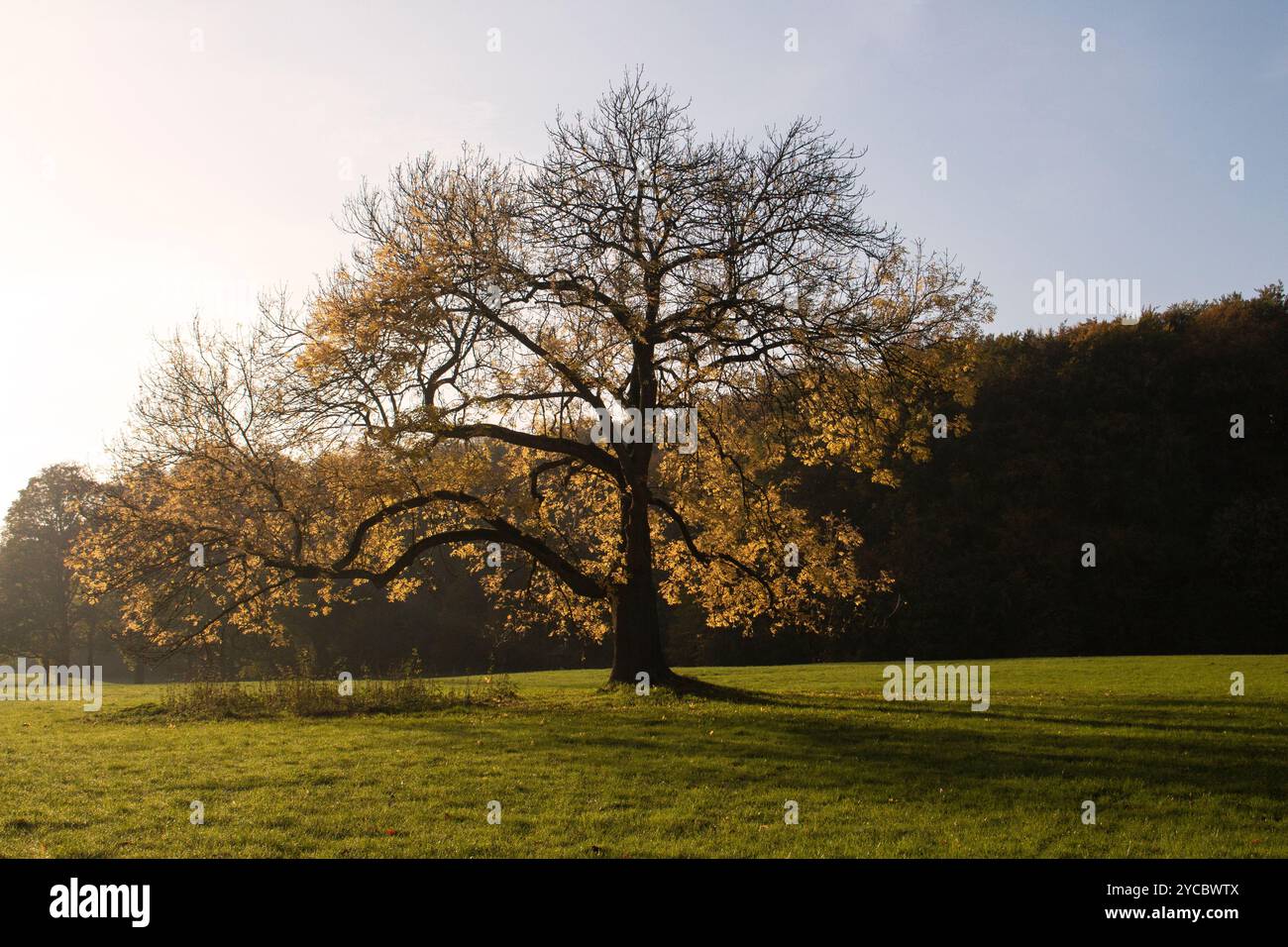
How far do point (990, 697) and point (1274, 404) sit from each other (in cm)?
3187

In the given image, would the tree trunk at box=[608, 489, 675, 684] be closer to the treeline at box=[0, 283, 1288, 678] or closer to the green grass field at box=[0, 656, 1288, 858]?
the green grass field at box=[0, 656, 1288, 858]

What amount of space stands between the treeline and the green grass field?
2325 centimetres

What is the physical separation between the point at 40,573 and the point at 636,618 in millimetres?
39755

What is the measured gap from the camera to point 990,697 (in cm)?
1927

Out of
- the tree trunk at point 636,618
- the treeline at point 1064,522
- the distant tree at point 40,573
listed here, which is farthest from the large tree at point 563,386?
the distant tree at point 40,573

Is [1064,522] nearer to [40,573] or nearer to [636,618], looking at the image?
[636,618]

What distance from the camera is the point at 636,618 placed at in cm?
2103

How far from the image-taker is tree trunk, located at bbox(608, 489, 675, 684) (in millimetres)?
20734

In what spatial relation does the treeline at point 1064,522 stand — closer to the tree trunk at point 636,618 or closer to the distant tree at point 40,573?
the distant tree at point 40,573

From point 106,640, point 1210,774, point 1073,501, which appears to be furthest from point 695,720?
point 106,640

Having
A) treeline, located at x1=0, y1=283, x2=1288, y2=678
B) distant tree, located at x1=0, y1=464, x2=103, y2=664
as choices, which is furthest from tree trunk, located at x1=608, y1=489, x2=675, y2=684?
distant tree, located at x1=0, y1=464, x2=103, y2=664

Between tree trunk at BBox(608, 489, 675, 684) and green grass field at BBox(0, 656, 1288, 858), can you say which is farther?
tree trunk at BBox(608, 489, 675, 684)

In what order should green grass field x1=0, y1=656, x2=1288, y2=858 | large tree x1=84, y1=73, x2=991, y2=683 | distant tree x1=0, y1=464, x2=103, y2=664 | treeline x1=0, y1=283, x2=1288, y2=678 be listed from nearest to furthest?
green grass field x1=0, y1=656, x2=1288, y2=858, large tree x1=84, y1=73, x2=991, y2=683, treeline x1=0, y1=283, x2=1288, y2=678, distant tree x1=0, y1=464, x2=103, y2=664
